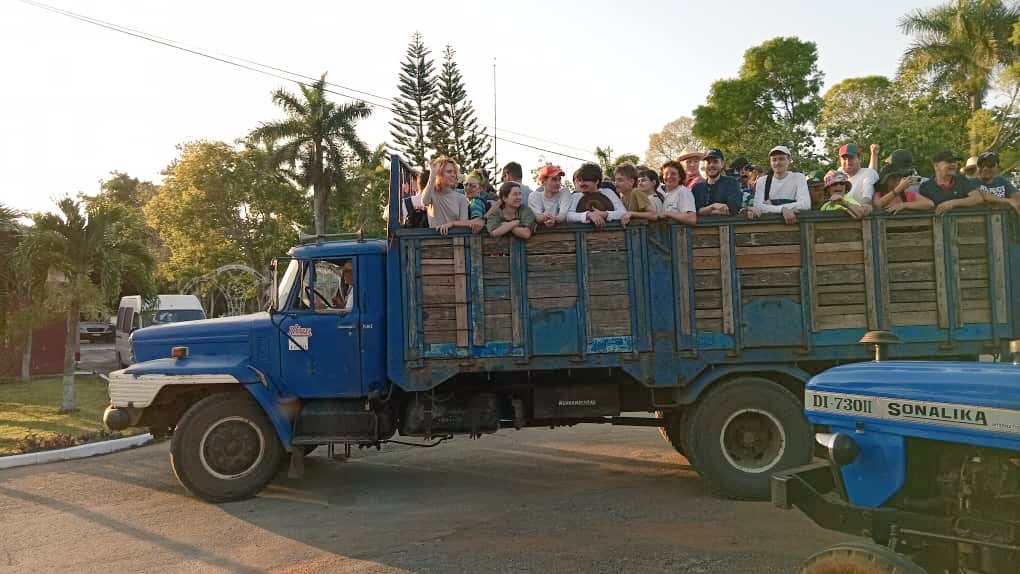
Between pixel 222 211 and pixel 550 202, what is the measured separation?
119 ft

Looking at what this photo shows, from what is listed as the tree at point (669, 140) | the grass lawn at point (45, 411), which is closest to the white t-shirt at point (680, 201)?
the grass lawn at point (45, 411)

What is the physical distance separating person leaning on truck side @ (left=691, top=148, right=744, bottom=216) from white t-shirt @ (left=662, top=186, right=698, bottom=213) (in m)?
0.25

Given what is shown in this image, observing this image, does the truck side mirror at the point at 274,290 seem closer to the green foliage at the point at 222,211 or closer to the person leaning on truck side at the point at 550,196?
Result: the person leaning on truck side at the point at 550,196

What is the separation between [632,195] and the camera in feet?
22.6

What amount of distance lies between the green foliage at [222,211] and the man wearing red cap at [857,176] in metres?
34.3

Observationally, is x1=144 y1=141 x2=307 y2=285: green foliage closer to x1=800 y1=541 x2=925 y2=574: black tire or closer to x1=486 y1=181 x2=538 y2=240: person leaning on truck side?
x1=486 y1=181 x2=538 y2=240: person leaning on truck side

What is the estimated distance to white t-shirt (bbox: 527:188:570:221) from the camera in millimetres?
6992

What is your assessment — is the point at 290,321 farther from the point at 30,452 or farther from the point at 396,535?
the point at 30,452

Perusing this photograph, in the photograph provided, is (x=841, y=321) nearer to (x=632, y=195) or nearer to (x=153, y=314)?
(x=632, y=195)

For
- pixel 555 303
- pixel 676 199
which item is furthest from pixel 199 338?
pixel 676 199

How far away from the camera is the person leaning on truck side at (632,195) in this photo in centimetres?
654

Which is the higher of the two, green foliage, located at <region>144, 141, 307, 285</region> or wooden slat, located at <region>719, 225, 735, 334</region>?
green foliage, located at <region>144, 141, 307, 285</region>

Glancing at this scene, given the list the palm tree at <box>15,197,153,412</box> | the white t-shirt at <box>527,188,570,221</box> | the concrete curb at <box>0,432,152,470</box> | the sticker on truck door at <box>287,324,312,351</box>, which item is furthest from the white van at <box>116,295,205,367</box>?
the white t-shirt at <box>527,188,570,221</box>

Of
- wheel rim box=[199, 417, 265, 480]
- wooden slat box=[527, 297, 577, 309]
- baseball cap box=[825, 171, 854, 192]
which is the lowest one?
wheel rim box=[199, 417, 265, 480]
